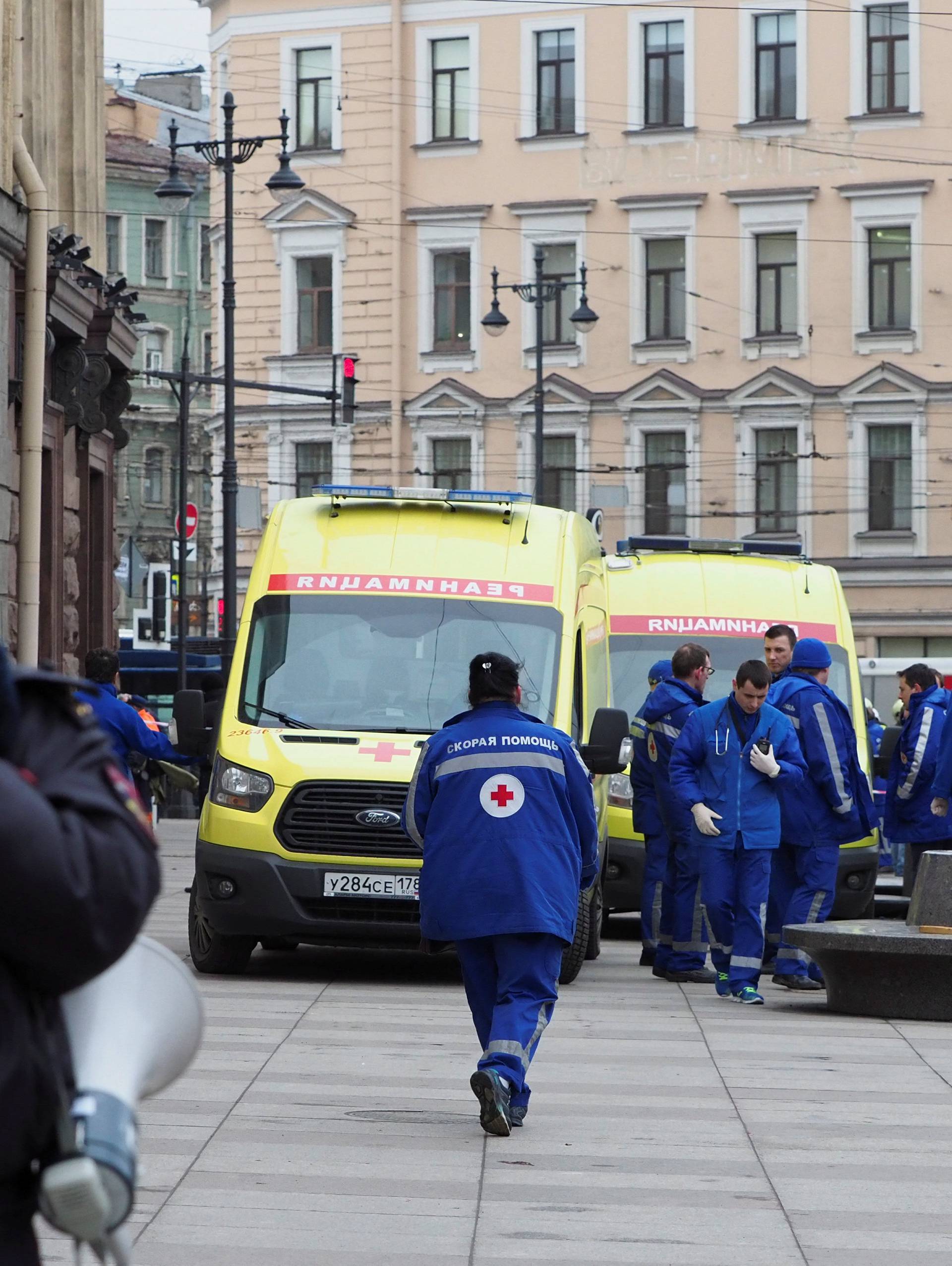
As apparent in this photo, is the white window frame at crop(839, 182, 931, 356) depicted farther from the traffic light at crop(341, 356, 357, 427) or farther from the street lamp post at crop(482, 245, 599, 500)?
the traffic light at crop(341, 356, 357, 427)

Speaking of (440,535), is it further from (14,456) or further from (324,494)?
(14,456)

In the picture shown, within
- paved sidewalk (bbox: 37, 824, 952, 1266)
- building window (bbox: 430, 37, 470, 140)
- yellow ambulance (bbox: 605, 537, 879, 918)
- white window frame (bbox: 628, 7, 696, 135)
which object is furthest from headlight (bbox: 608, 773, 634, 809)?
building window (bbox: 430, 37, 470, 140)

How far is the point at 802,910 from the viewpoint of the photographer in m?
12.7

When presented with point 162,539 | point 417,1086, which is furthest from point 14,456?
point 162,539

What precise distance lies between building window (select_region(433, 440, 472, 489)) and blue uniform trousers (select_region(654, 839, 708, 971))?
116ft

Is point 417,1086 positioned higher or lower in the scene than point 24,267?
lower

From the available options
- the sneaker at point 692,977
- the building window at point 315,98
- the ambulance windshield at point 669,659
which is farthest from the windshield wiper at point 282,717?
the building window at point 315,98

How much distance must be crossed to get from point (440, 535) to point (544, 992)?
5779mm

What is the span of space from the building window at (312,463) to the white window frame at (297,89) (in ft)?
19.1

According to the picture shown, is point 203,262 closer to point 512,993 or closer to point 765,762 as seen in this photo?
point 765,762

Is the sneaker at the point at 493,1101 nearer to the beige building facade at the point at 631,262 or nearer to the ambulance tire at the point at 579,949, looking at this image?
the ambulance tire at the point at 579,949

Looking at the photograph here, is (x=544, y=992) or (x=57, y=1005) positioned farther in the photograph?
(x=544, y=992)

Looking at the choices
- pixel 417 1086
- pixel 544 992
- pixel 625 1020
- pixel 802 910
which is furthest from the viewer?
pixel 802 910

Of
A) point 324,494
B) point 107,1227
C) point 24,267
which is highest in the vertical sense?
point 24,267
